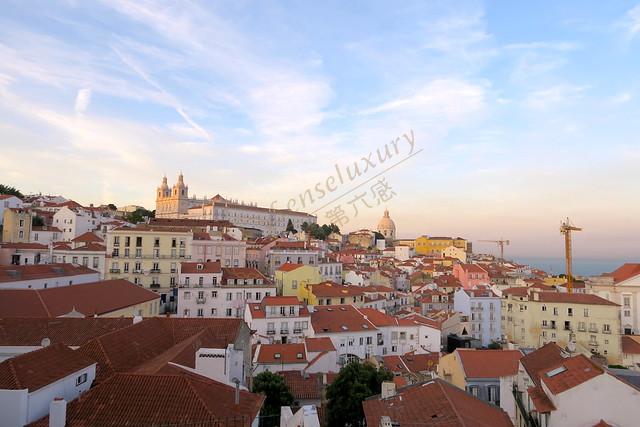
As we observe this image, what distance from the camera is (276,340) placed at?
106ft

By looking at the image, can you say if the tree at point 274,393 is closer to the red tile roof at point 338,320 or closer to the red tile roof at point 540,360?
the red tile roof at point 540,360

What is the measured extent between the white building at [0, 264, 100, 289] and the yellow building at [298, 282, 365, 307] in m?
19.1

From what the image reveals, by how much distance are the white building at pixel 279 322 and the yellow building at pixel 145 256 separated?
14169mm

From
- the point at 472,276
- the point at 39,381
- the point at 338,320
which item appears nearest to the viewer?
the point at 39,381

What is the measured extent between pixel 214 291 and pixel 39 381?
2722cm

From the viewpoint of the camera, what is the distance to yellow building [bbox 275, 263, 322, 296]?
144 feet

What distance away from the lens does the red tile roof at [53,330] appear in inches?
643

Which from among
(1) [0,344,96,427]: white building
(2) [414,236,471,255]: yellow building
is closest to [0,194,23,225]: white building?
(1) [0,344,96,427]: white building

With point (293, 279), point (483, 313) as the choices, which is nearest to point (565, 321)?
point (483, 313)

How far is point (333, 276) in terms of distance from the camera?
5828 cm

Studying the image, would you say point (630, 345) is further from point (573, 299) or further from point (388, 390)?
point (388, 390)

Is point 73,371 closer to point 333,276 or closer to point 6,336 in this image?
point 6,336

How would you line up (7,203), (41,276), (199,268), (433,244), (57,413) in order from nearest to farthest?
(57,413), (41,276), (199,268), (7,203), (433,244)

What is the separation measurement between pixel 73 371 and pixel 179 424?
3.93 meters
